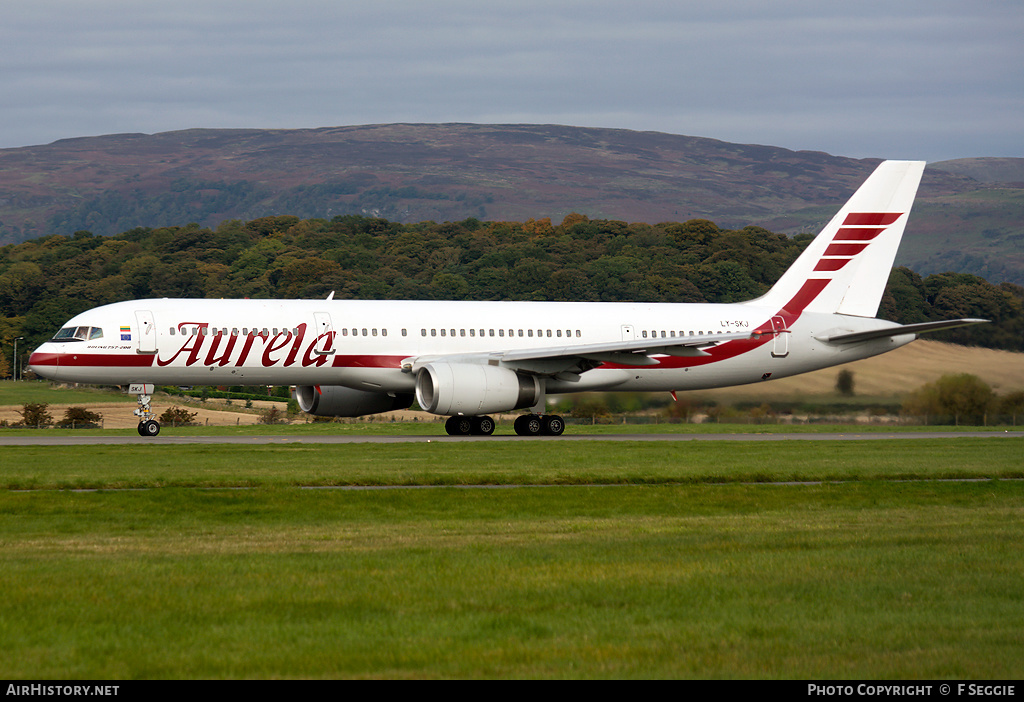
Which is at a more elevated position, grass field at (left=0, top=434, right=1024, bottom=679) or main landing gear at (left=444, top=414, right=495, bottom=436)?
grass field at (left=0, top=434, right=1024, bottom=679)

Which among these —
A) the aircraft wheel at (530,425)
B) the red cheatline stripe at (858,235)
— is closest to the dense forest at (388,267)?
the red cheatline stripe at (858,235)

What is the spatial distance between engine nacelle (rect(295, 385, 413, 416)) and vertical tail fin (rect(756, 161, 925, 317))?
12276 millimetres

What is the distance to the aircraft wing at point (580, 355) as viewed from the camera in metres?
33.9

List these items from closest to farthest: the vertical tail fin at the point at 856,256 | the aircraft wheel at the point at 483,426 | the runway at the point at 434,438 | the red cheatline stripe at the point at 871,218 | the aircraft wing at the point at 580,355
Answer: the runway at the point at 434,438, the aircraft wing at the point at 580,355, the aircraft wheel at the point at 483,426, the vertical tail fin at the point at 856,256, the red cheatline stripe at the point at 871,218

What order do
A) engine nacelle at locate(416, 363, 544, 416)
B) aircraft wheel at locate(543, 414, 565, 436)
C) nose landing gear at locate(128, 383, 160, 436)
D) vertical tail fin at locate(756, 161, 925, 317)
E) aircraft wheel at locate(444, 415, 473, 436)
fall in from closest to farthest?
engine nacelle at locate(416, 363, 544, 416), nose landing gear at locate(128, 383, 160, 436), aircraft wheel at locate(444, 415, 473, 436), aircraft wheel at locate(543, 414, 565, 436), vertical tail fin at locate(756, 161, 925, 317)

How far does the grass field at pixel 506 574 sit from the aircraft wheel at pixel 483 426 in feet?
44.9

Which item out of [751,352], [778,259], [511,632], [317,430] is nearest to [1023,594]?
[511,632]

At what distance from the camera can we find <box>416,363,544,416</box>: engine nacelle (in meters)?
32.8

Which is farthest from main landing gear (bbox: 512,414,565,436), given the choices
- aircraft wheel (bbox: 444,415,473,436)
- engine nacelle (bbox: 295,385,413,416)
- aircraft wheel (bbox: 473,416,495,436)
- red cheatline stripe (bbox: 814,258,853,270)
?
red cheatline stripe (bbox: 814,258,853,270)

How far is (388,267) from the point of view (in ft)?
372

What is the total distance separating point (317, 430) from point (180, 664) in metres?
32.2

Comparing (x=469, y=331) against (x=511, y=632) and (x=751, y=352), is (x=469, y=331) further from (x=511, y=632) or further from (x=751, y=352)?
(x=511, y=632)

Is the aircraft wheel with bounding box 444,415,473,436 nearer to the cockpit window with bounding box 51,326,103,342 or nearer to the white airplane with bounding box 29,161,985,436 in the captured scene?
the white airplane with bounding box 29,161,985,436

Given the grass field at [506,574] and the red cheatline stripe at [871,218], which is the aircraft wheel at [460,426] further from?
the red cheatline stripe at [871,218]
